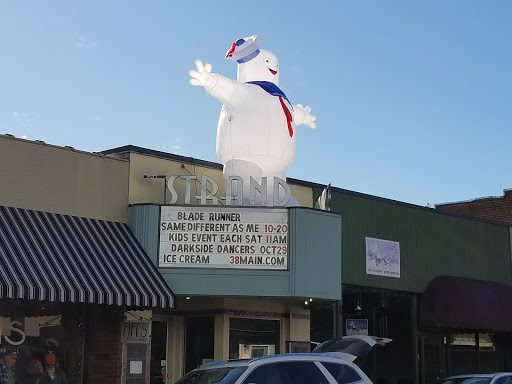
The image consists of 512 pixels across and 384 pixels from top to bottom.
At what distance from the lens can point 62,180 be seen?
14852 millimetres

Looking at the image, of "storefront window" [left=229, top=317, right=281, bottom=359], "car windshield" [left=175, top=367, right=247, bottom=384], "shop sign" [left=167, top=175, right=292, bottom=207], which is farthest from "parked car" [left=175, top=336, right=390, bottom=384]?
"storefront window" [left=229, top=317, right=281, bottom=359]

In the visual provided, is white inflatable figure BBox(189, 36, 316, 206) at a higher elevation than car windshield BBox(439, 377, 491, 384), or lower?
higher

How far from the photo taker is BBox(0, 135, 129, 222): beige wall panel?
14.2 m

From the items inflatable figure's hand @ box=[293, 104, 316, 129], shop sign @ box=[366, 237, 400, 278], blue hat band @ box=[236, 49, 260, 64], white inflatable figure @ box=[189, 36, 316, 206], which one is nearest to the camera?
white inflatable figure @ box=[189, 36, 316, 206]

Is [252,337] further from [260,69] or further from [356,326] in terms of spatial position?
[260,69]

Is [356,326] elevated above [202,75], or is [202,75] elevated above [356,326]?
[202,75]

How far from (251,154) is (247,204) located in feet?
3.31

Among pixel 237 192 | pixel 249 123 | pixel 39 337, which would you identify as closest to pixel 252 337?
pixel 237 192

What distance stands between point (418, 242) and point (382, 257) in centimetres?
161

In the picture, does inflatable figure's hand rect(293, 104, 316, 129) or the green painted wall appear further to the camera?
the green painted wall

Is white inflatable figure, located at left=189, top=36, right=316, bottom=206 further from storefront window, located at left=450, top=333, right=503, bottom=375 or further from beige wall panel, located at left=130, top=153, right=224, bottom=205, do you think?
storefront window, located at left=450, top=333, right=503, bottom=375

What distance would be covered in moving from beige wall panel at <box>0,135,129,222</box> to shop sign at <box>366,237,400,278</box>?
6.79 m

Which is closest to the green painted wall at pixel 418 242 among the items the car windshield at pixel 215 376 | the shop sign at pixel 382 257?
the shop sign at pixel 382 257

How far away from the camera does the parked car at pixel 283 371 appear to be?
9883 millimetres
